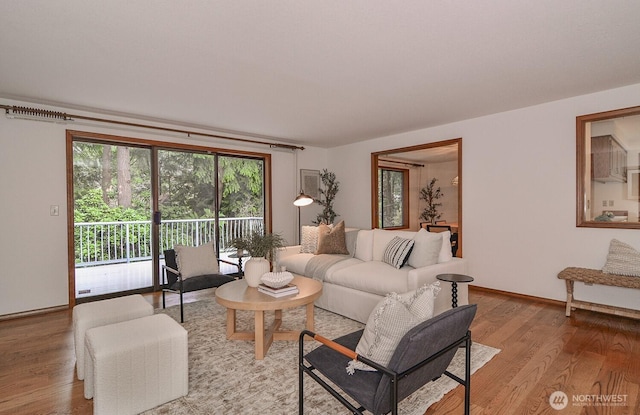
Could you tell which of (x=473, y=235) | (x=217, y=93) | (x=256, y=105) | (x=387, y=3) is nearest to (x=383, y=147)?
(x=473, y=235)

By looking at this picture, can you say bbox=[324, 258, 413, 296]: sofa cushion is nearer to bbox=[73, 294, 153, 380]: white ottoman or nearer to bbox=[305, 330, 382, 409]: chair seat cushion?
bbox=[305, 330, 382, 409]: chair seat cushion

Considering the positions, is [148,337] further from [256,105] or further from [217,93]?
[256,105]

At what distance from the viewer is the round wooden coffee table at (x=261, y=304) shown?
259 centimetres

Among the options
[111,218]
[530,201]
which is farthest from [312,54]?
[111,218]

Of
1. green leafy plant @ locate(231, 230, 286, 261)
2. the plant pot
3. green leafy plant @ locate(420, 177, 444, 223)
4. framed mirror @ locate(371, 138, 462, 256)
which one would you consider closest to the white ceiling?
green leafy plant @ locate(231, 230, 286, 261)

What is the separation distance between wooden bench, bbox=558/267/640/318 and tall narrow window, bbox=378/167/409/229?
14.3 feet

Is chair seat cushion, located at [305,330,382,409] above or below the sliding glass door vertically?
below

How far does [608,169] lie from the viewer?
362 centimetres

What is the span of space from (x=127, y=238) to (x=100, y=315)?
2.99 m

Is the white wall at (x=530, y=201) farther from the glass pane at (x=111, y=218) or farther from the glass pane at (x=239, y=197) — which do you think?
the glass pane at (x=111, y=218)

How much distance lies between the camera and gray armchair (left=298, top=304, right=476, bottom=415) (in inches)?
51.9

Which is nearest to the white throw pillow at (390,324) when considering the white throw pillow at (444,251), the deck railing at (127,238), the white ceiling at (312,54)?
the white ceiling at (312,54)

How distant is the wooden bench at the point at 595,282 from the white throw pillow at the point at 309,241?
115 inches

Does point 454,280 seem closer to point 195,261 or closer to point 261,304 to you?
point 261,304
